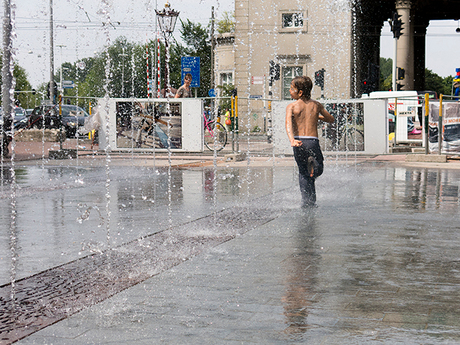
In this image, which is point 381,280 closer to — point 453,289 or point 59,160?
point 453,289

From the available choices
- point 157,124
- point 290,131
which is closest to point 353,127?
point 157,124

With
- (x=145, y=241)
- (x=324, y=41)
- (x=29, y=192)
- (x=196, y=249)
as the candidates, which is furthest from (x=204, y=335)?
(x=324, y=41)

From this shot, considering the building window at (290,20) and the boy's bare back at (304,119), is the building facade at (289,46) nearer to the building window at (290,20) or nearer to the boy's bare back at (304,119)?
the building window at (290,20)

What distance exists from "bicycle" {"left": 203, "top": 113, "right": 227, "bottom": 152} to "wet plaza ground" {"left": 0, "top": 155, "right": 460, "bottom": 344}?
30.0ft

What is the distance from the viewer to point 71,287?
15.6 feet

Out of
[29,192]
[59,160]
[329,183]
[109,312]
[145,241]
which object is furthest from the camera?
[59,160]

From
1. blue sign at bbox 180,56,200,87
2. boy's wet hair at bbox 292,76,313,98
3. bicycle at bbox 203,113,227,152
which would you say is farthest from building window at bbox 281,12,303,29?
boy's wet hair at bbox 292,76,313,98

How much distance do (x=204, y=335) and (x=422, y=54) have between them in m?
58.5

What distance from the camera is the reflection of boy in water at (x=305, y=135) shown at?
8.93m

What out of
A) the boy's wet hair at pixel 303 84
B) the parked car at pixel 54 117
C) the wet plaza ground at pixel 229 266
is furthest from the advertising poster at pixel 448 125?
the parked car at pixel 54 117

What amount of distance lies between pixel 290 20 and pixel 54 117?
19.1 metres

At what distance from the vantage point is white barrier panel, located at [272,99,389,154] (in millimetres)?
19188

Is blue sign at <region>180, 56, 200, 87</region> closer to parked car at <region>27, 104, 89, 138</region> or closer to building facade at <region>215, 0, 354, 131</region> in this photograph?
parked car at <region>27, 104, 89, 138</region>

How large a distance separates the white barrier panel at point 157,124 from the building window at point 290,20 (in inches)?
936
